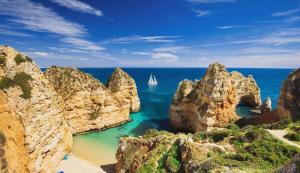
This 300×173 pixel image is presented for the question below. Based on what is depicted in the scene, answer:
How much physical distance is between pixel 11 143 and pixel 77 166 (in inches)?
339

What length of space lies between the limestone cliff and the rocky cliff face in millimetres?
7777

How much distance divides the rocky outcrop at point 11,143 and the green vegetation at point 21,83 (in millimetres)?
1514

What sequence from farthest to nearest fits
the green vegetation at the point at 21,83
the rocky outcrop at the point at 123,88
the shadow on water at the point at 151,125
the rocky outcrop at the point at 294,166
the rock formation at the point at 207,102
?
the rocky outcrop at the point at 123,88
the shadow on water at the point at 151,125
the rock formation at the point at 207,102
the green vegetation at the point at 21,83
the rocky outcrop at the point at 294,166

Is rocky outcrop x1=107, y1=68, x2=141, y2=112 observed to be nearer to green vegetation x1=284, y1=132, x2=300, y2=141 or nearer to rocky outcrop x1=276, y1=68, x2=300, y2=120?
rocky outcrop x1=276, y1=68, x2=300, y2=120

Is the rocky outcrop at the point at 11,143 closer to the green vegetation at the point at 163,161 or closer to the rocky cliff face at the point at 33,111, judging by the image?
the rocky cliff face at the point at 33,111

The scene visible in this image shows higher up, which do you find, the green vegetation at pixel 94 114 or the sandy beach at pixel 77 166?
the green vegetation at pixel 94 114

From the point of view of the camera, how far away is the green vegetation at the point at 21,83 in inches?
933

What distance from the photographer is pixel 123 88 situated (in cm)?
4966

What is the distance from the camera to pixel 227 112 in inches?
1353

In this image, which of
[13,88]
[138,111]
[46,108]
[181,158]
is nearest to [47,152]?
[46,108]

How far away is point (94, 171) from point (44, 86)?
36.2ft

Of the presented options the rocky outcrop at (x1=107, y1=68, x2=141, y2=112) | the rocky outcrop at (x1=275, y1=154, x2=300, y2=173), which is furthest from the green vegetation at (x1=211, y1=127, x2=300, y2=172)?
the rocky outcrop at (x1=107, y1=68, x2=141, y2=112)

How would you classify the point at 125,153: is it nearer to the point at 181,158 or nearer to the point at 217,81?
Answer: the point at 181,158

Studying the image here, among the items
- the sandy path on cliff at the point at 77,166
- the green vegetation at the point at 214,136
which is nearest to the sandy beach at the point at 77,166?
the sandy path on cliff at the point at 77,166
